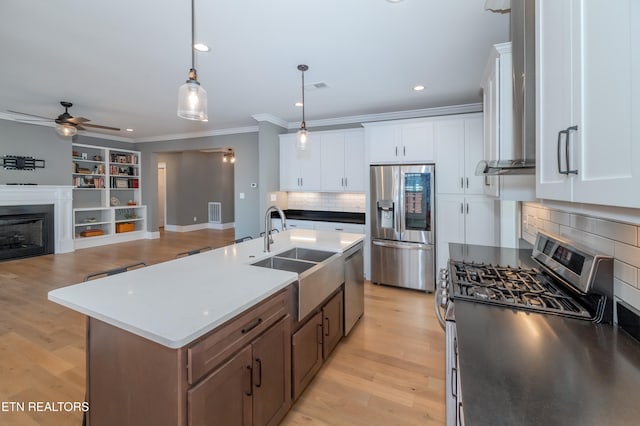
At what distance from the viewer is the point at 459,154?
12.5ft

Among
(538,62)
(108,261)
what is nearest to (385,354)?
(538,62)

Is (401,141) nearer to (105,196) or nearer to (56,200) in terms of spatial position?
(56,200)

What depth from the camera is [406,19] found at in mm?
2221

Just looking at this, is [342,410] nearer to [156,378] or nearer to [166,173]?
[156,378]

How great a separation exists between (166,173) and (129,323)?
9.08 m

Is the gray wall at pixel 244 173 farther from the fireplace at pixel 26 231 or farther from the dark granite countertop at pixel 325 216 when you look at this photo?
the fireplace at pixel 26 231

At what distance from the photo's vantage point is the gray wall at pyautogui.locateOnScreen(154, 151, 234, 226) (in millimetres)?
8883

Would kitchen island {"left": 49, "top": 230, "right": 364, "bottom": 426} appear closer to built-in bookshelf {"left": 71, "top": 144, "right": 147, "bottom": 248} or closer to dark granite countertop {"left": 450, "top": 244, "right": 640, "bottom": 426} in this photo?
dark granite countertop {"left": 450, "top": 244, "right": 640, "bottom": 426}

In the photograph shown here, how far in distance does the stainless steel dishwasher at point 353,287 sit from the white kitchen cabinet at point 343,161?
1.89 m

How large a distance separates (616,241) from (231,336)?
63.5 inches

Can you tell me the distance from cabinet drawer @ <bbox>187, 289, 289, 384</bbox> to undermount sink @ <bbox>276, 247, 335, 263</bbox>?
921 millimetres

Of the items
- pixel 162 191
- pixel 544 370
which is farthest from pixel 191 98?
pixel 162 191

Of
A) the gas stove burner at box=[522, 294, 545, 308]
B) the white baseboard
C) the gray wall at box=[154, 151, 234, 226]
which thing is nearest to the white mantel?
the gray wall at box=[154, 151, 234, 226]

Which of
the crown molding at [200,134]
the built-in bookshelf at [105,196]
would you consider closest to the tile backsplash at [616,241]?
the crown molding at [200,134]
